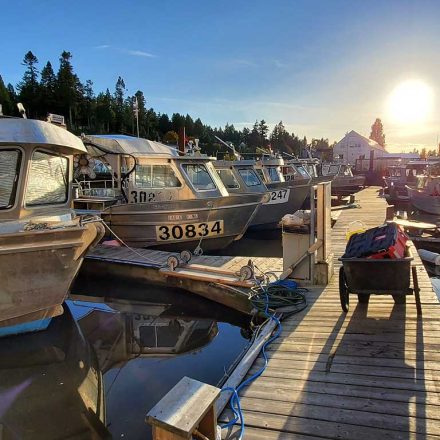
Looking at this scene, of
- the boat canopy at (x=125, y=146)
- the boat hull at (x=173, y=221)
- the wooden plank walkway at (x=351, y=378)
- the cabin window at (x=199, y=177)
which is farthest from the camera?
the cabin window at (x=199, y=177)

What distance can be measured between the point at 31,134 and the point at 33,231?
152 cm

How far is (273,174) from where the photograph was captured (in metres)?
16.7

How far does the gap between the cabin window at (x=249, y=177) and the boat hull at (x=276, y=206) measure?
92cm

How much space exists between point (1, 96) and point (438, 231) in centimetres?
3536

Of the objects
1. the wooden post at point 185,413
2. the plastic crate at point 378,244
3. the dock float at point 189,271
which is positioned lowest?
the dock float at point 189,271

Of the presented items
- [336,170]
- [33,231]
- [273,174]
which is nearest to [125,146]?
[33,231]

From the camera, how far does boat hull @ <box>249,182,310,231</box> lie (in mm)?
15484

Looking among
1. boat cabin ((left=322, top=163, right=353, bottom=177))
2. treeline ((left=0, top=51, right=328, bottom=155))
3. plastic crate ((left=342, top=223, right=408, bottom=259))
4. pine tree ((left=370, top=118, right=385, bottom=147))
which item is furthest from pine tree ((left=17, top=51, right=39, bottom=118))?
pine tree ((left=370, top=118, right=385, bottom=147))

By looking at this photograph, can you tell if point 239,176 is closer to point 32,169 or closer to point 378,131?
point 32,169

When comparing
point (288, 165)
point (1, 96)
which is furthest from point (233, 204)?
point (1, 96)

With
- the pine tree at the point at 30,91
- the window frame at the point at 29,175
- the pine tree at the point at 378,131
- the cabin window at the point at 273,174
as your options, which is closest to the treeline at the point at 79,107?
the pine tree at the point at 30,91

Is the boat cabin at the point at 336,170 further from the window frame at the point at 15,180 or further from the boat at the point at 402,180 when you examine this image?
the window frame at the point at 15,180

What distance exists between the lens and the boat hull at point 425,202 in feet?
58.4

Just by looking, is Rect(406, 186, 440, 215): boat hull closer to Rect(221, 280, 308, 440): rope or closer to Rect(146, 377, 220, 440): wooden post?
Rect(221, 280, 308, 440): rope
